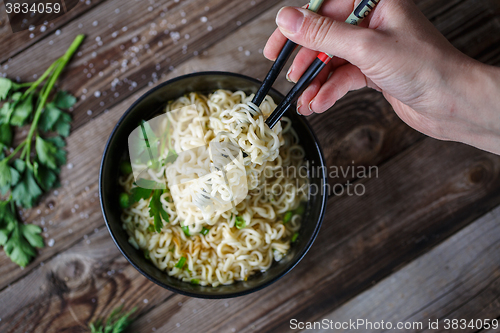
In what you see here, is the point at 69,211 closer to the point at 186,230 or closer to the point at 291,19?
the point at 186,230

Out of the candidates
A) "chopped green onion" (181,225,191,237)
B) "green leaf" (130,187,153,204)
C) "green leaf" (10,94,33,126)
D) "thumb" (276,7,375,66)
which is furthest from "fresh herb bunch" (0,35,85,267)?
"thumb" (276,7,375,66)

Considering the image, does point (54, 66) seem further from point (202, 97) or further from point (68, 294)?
point (68, 294)

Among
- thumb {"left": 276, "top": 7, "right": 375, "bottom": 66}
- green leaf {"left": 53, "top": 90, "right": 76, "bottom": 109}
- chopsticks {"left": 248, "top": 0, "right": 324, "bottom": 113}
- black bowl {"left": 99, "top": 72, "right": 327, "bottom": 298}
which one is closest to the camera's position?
thumb {"left": 276, "top": 7, "right": 375, "bottom": 66}

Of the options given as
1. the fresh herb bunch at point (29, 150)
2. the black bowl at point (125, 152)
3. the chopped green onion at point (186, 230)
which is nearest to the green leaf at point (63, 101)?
the fresh herb bunch at point (29, 150)

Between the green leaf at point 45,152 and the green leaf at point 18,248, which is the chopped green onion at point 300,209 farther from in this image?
the green leaf at point 18,248

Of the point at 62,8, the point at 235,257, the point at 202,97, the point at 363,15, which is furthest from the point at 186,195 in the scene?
the point at 62,8

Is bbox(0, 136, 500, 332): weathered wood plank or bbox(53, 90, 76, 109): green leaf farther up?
bbox(53, 90, 76, 109): green leaf

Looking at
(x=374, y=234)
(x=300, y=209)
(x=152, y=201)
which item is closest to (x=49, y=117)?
(x=152, y=201)

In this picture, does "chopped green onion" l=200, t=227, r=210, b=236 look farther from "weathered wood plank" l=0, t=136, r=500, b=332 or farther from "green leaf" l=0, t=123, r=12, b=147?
"green leaf" l=0, t=123, r=12, b=147
